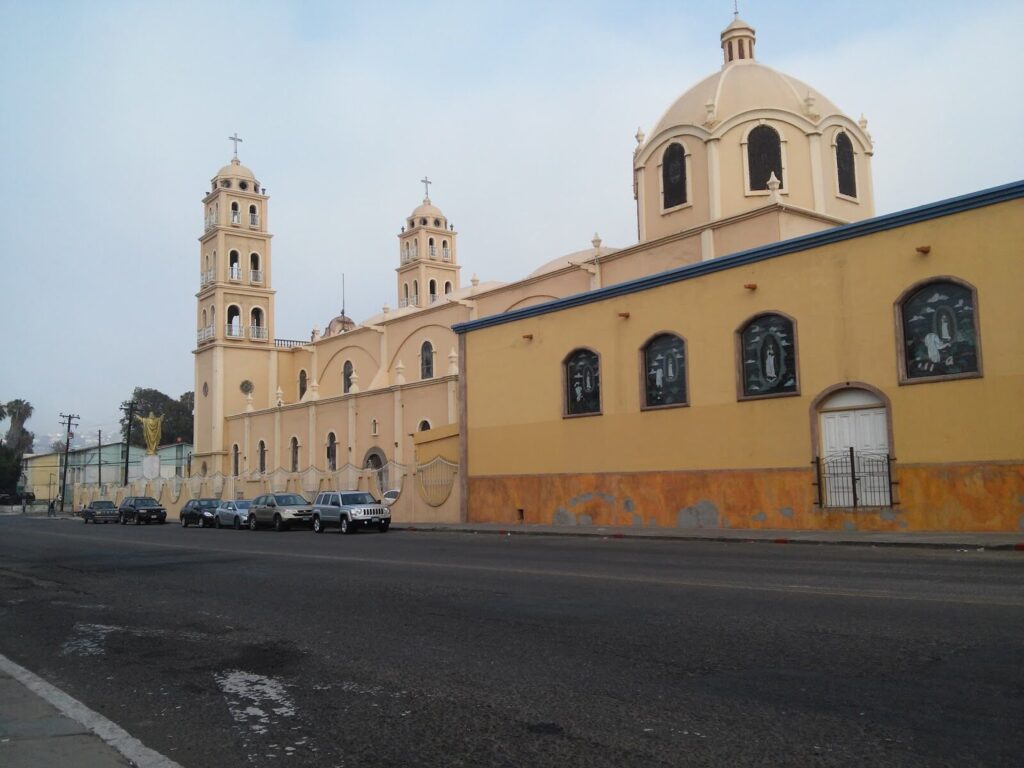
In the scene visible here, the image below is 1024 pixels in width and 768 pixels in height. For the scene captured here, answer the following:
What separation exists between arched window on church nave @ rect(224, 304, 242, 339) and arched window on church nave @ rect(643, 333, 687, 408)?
1856 inches

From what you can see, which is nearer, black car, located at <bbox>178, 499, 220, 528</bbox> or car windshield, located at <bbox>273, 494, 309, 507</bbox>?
car windshield, located at <bbox>273, 494, 309, 507</bbox>

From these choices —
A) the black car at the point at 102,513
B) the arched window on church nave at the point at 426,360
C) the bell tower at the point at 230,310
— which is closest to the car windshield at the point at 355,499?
the arched window on church nave at the point at 426,360

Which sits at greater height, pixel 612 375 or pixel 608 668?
pixel 612 375

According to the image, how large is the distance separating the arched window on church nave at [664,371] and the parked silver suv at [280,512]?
46.3 ft

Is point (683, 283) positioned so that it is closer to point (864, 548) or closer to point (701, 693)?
point (864, 548)

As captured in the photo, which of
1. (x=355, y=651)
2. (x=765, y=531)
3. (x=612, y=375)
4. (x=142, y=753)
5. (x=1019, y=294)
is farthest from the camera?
(x=612, y=375)

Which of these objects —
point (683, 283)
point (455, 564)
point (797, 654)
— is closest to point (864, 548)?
point (455, 564)

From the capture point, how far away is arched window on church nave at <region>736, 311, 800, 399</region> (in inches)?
907

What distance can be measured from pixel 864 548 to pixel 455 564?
8099 millimetres

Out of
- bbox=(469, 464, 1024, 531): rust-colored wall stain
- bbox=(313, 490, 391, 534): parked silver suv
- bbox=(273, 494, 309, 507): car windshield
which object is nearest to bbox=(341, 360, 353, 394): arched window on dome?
bbox=(273, 494, 309, 507): car windshield

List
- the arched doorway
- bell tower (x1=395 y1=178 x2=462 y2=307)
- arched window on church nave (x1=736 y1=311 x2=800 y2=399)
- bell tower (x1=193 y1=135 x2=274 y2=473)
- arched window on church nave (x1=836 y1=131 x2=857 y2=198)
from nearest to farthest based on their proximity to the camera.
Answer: the arched doorway → arched window on church nave (x1=736 y1=311 x2=800 y2=399) → arched window on church nave (x1=836 y1=131 x2=857 y2=198) → bell tower (x1=193 y1=135 x2=274 y2=473) → bell tower (x1=395 y1=178 x2=462 y2=307)

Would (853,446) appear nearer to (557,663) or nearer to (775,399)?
(775,399)

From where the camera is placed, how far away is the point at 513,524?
29406 millimetres

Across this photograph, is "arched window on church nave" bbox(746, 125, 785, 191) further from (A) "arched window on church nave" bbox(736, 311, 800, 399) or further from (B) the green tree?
(B) the green tree
